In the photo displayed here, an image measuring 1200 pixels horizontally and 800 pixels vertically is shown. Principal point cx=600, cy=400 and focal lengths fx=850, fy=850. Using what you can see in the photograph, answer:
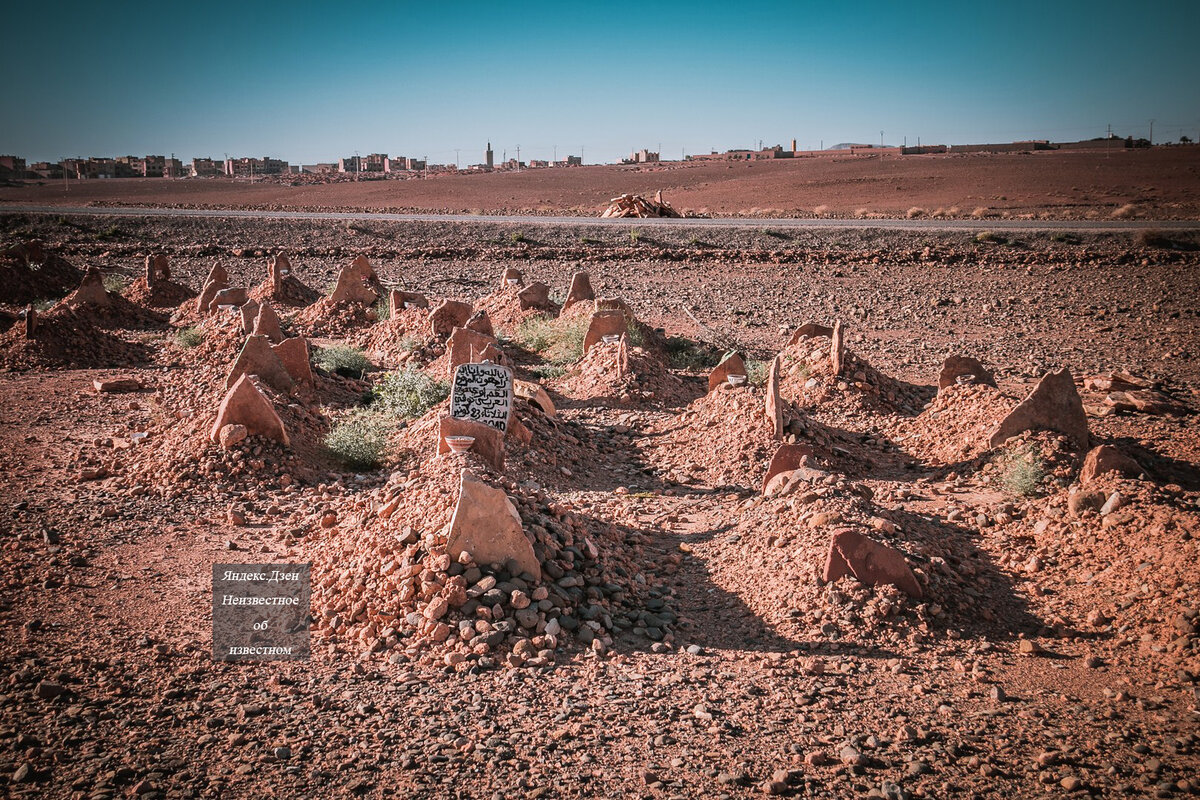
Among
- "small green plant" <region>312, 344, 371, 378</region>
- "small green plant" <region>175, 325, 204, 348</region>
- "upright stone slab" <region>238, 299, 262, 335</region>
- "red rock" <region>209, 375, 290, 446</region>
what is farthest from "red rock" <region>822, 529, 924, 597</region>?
"small green plant" <region>175, 325, 204, 348</region>

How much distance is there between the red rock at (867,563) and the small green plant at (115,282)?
16888 millimetres

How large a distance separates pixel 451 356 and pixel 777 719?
300 inches

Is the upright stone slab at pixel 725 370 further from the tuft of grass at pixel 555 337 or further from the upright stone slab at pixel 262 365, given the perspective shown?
the upright stone slab at pixel 262 365

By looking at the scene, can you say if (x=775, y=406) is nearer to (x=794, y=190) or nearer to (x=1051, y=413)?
(x=1051, y=413)

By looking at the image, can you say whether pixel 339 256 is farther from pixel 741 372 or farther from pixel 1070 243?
pixel 1070 243

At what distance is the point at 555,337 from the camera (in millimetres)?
13648

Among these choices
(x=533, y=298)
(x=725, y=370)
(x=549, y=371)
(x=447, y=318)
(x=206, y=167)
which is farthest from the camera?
(x=206, y=167)

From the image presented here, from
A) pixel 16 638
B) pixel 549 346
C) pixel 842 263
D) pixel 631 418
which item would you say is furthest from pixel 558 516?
pixel 842 263

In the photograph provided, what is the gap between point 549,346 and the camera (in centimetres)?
1369

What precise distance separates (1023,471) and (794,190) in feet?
157

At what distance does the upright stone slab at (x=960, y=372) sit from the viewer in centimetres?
1012

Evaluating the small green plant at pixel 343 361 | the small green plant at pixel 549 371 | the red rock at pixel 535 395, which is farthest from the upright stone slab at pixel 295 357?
the small green plant at pixel 549 371

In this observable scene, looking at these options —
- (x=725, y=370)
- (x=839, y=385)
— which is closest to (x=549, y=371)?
(x=725, y=370)

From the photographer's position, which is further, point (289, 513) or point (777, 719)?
point (289, 513)
